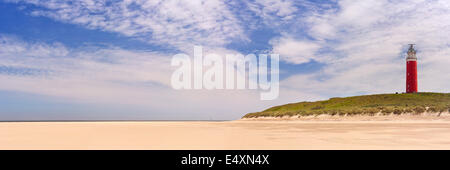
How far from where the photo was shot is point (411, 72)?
65.4m

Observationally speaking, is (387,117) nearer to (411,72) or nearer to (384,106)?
(384,106)

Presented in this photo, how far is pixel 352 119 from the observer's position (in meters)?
41.4

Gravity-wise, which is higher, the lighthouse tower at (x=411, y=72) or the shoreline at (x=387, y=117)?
the lighthouse tower at (x=411, y=72)

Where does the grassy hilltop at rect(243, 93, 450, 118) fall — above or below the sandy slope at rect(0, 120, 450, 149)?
above

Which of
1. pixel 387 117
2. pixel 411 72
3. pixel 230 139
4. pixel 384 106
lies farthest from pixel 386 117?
pixel 411 72

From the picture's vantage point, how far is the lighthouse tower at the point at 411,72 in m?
65.4

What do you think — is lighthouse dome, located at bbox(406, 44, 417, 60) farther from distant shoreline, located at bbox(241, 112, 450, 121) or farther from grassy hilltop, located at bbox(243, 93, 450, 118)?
distant shoreline, located at bbox(241, 112, 450, 121)

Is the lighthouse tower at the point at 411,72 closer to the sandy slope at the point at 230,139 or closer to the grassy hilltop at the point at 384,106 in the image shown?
the grassy hilltop at the point at 384,106

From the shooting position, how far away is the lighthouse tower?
2574 inches

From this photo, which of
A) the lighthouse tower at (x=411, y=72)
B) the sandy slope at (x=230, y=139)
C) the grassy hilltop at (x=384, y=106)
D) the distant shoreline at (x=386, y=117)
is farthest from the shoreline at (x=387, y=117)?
the lighthouse tower at (x=411, y=72)

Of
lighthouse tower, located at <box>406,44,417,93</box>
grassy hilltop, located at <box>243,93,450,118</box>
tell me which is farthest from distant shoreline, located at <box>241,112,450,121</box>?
lighthouse tower, located at <box>406,44,417,93</box>

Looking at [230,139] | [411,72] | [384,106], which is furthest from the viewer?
[411,72]
